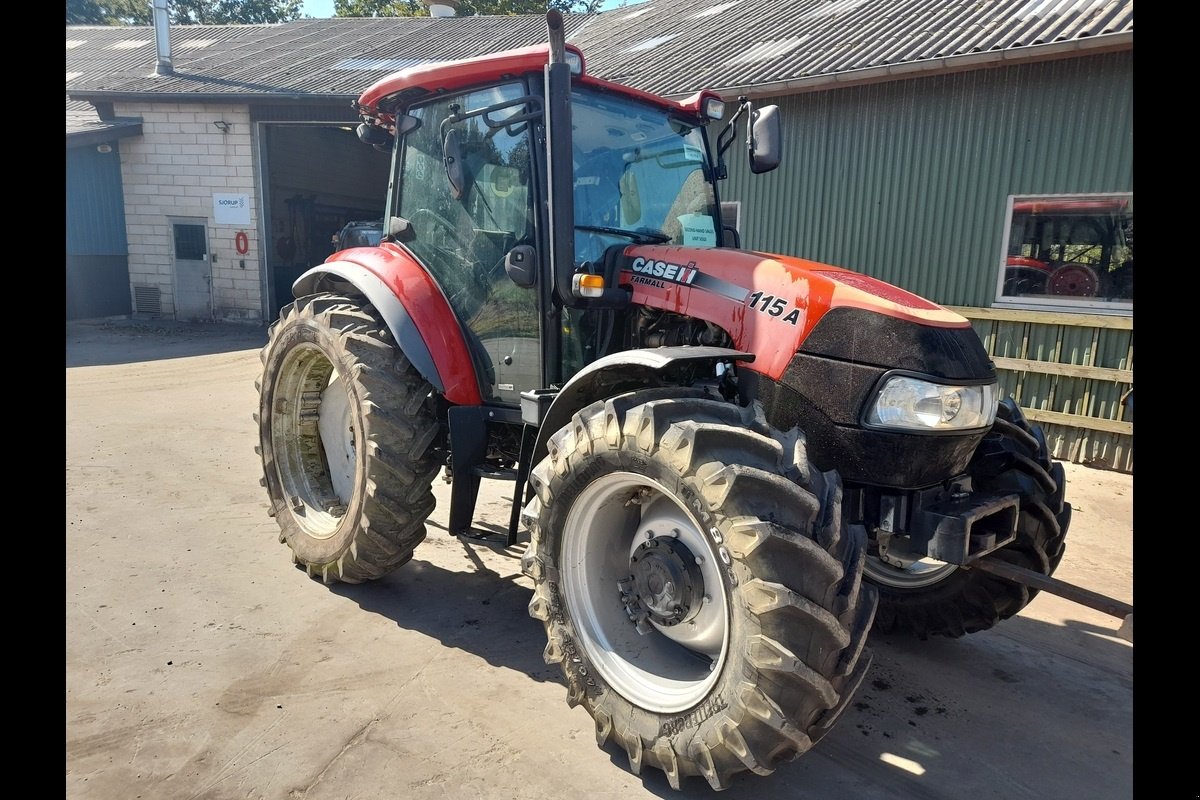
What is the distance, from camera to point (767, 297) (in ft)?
9.04

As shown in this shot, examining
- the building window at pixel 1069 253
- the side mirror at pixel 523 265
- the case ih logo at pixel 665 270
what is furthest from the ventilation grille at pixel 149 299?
the case ih logo at pixel 665 270

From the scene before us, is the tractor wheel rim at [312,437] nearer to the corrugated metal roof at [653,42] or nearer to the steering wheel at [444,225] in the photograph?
the steering wheel at [444,225]

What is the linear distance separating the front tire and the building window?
5.93 metres

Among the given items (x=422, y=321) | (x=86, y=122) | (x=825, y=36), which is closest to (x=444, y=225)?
(x=422, y=321)

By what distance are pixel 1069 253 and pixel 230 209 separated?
14152 millimetres

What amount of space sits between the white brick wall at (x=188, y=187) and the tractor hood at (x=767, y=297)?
1395 centimetres

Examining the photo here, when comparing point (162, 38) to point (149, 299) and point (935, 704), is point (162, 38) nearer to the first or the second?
point (149, 299)

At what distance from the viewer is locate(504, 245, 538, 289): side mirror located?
10.8 ft

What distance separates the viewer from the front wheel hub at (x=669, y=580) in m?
2.57

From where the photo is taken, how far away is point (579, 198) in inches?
129
